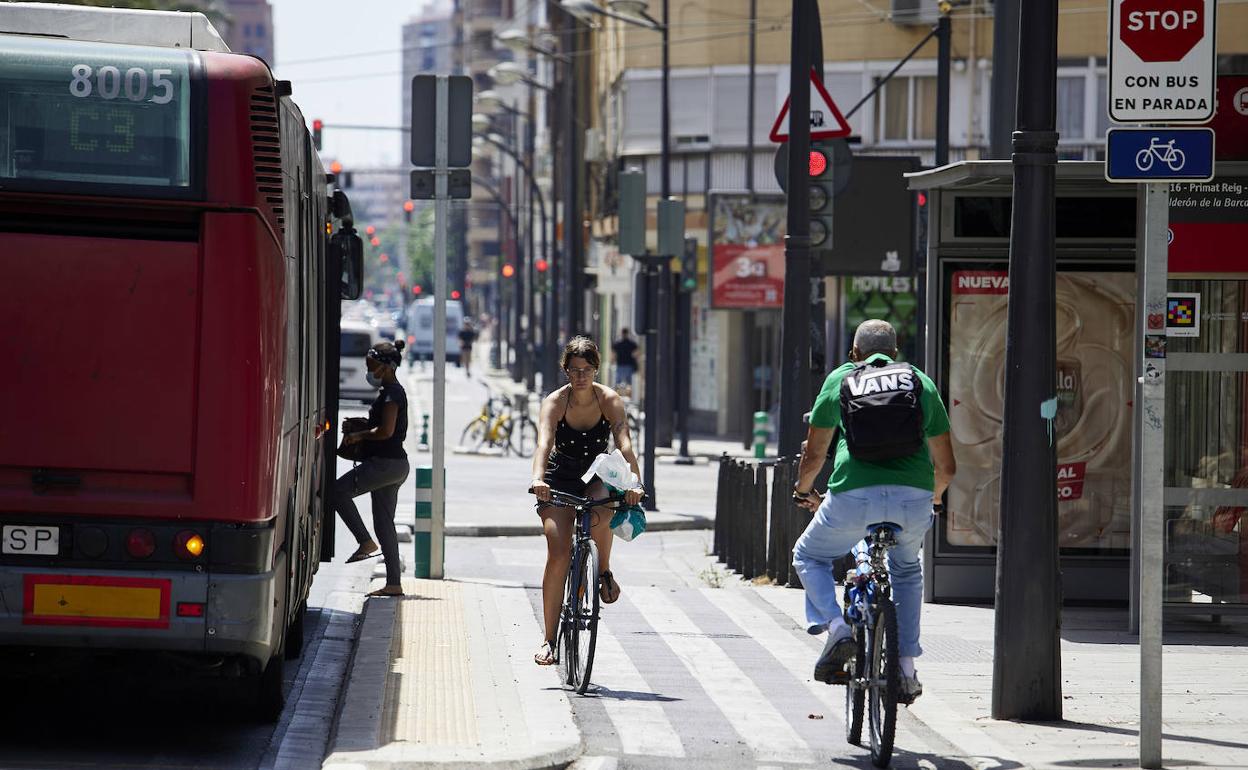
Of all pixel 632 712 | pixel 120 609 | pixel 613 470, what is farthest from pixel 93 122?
pixel 632 712

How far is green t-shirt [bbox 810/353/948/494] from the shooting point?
820cm

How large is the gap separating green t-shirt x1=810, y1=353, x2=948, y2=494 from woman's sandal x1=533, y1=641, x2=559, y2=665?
7.93ft

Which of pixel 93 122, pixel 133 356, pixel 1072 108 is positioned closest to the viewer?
pixel 133 356

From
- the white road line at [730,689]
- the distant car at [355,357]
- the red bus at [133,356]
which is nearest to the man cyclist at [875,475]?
the white road line at [730,689]

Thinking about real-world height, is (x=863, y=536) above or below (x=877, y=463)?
below

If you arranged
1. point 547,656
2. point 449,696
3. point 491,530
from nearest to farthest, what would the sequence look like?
point 449,696, point 547,656, point 491,530

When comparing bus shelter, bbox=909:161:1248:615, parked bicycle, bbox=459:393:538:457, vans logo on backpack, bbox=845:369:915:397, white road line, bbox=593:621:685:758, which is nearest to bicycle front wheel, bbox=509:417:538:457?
parked bicycle, bbox=459:393:538:457

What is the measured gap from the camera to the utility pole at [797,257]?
15.3 m

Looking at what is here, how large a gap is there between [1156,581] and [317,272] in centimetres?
537

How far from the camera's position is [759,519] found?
612 inches

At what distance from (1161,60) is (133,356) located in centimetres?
405

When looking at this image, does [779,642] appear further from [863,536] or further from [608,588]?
[863,536]

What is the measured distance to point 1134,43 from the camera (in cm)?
795

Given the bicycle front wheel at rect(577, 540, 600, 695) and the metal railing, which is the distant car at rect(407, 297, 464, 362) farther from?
the bicycle front wheel at rect(577, 540, 600, 695)
